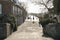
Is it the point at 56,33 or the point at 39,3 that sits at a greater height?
the point at 39,3

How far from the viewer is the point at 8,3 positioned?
28.5 m

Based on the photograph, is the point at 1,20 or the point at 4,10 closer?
the point at 1,20

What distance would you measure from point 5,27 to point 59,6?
22.8ft

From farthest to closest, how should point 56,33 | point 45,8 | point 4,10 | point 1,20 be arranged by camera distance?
1. point 45,8
2. point 4,10
3. point 1,20
4. point 56,33

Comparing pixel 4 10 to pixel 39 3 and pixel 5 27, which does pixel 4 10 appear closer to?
pixel 5 27

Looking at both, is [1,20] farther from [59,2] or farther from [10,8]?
[59,2]

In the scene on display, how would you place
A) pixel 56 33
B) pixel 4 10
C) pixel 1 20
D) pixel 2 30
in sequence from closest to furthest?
pixel 56 33
pixel 2 30
pixel 1 20
pixel 4 10

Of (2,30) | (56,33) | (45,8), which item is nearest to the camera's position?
(56,33)

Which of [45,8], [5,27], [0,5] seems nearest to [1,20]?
[0,5]

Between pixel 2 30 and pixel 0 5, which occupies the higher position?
pixel 0 5

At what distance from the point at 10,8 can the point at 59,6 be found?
48.5 feet

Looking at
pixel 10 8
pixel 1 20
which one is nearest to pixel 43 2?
pixel 10 8

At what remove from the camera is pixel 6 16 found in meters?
27.2

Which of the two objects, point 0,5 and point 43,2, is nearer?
point 0,5
